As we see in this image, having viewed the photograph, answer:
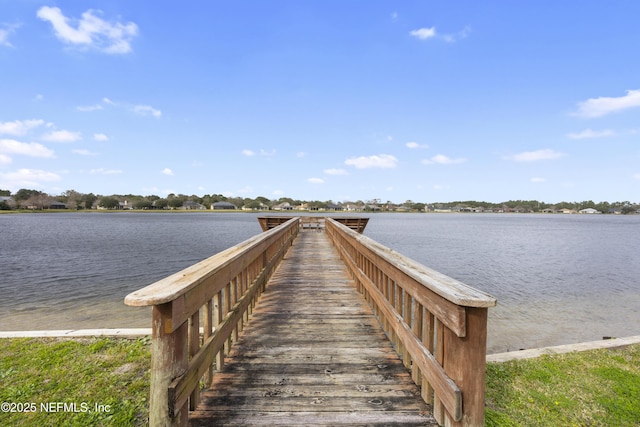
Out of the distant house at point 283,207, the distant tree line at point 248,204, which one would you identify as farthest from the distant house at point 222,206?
the distant house at point 283,207

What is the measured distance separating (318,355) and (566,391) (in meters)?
2.75

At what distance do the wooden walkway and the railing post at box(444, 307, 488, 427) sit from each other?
0.43 m

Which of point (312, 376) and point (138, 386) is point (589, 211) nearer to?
point (312, 376)

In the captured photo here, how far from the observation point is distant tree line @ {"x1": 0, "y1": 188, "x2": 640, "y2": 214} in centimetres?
11394

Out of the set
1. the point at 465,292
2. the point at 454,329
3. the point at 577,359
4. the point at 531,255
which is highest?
the point at 465,292

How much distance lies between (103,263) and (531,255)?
29.1 m

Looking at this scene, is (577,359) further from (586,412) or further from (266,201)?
(266,201)

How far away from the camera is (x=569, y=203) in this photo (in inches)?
6786

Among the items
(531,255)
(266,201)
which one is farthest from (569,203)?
(531,255)

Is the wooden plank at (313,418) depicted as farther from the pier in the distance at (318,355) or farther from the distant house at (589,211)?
the distant house at (589,211)

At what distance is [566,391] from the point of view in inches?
126

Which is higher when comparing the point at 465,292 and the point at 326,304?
the point at 465,292

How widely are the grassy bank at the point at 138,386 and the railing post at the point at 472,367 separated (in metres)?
1.19

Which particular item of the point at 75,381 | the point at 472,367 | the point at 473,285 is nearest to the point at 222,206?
the point at 473,285
